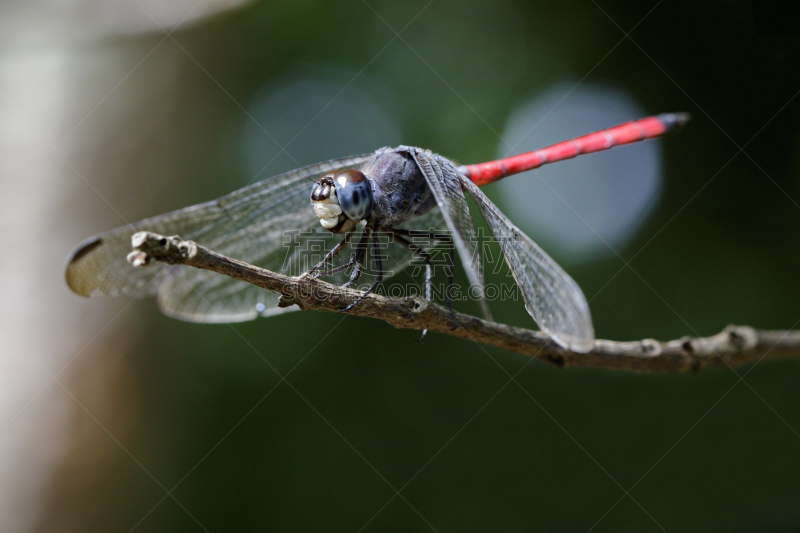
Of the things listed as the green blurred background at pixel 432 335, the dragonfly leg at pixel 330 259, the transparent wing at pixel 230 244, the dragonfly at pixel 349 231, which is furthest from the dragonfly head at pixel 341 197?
the green blurred background at pixel 432 335

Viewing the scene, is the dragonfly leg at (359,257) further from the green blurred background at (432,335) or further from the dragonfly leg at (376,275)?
the green blurred background at (432,335)

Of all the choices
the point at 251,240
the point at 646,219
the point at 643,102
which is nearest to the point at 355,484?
the point at 251,240

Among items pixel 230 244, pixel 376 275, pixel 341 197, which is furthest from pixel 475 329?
pixel 230 244

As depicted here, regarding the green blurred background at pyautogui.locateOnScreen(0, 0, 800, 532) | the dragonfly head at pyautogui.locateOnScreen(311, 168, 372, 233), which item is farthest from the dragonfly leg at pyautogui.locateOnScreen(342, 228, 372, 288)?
the green blurred background at pyautogui.locateOnScreen(0, 0, 800, 532)

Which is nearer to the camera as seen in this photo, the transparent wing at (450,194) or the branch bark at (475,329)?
the branch bark at (475,329)

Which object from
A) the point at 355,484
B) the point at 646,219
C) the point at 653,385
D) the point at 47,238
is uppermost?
the point at 646,219

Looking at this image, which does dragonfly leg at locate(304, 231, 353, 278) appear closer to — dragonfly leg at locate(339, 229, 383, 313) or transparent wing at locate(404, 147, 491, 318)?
dragonfly leg at locate(339, 229, 383, 313)

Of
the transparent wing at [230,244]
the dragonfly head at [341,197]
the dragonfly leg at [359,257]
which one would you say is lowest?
the transparent wing at [230,244]

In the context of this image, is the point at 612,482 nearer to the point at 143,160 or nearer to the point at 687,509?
the point at 687,509
